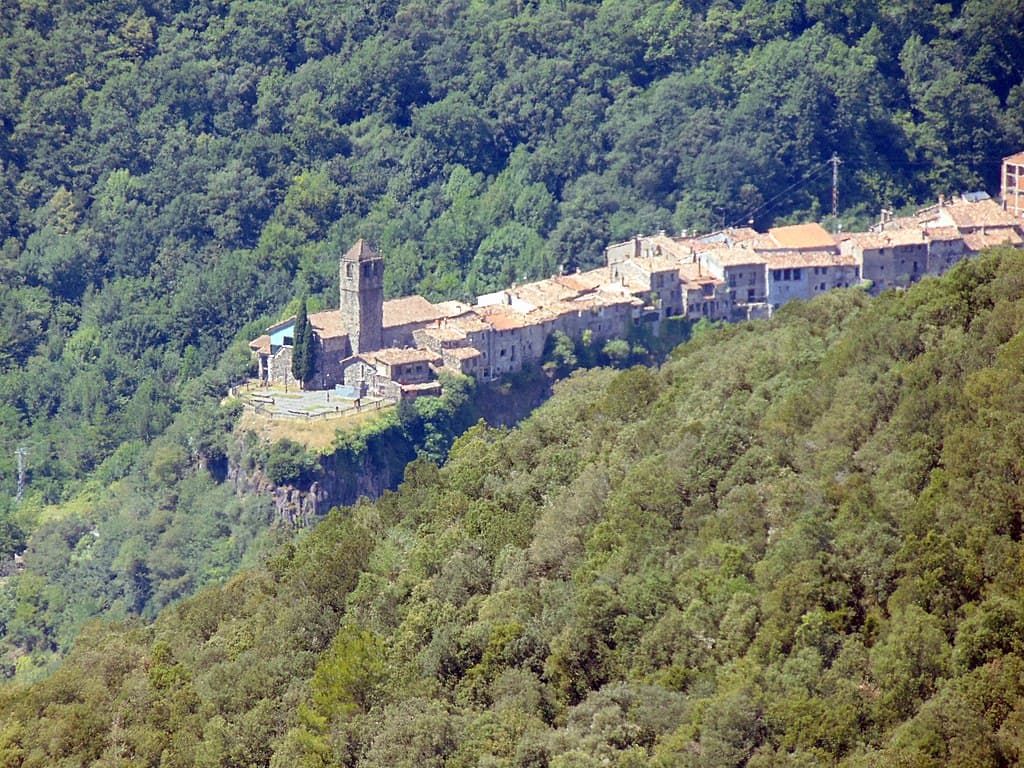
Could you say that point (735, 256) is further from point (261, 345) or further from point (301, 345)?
point (261, 345)

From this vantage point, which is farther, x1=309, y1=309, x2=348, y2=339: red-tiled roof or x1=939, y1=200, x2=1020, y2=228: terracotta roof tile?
x1=939, y1=200, x2=1020, y2=228: terracotta roof tile

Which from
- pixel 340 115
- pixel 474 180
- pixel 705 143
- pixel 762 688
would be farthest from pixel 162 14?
pixel 762 688

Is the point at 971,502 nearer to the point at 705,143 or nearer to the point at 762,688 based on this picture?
the point at 762,688

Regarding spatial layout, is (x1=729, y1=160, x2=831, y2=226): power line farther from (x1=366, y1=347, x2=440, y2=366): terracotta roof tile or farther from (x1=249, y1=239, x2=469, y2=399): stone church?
(x1=366, y1=347, x2=440, y2=366): terracotta roof tile

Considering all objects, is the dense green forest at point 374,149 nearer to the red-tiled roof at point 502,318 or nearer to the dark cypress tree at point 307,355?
the dark cypress tree at point 307,355

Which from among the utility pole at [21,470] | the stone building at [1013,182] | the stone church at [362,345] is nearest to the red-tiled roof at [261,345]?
the stone church at [362,345]

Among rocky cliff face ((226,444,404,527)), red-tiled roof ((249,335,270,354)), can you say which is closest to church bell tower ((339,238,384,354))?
red-tiled roof ((249,335,270,354))
